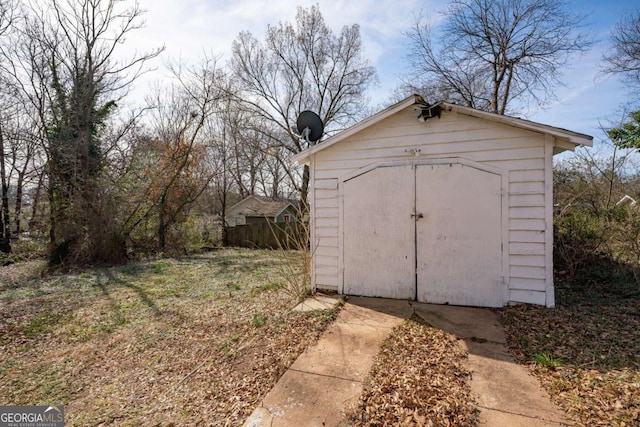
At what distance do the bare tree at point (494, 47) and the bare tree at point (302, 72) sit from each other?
384 cm

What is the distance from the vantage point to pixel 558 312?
363 cm

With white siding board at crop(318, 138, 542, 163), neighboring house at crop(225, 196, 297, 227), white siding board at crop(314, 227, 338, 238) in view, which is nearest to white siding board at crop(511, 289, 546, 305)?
white siding board at crop(318, 138, 542, 163)

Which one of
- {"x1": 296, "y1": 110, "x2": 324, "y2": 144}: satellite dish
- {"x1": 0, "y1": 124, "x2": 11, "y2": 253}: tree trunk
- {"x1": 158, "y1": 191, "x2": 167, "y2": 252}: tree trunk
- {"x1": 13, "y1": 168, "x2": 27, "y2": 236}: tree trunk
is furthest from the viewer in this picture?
{"x1": 158, "y1": 191, "x2": 167, "y2": 252}: tree trunk

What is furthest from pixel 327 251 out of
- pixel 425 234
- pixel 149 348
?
pixel 149 348

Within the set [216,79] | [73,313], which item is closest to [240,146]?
[216,79]

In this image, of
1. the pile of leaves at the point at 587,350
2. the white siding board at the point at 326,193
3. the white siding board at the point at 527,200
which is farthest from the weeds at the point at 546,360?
the white siding board at the point at 326,193

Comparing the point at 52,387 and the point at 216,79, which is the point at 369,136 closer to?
the point at 52,387

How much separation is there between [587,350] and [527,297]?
107 centimetres

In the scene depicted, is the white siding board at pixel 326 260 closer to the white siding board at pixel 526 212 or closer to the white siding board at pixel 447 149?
the white siding board at pixel 447 149

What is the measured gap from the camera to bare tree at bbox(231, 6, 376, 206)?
15.3m

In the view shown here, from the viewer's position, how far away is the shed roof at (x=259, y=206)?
23.2 metres

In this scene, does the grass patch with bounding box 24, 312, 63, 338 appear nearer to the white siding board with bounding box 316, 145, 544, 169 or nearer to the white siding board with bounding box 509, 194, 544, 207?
the white siding board with bounding box 316, 145, 544, 169

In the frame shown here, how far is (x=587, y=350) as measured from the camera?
2.77 m

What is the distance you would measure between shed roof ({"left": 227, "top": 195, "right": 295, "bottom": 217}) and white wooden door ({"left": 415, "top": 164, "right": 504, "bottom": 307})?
19.1 m
